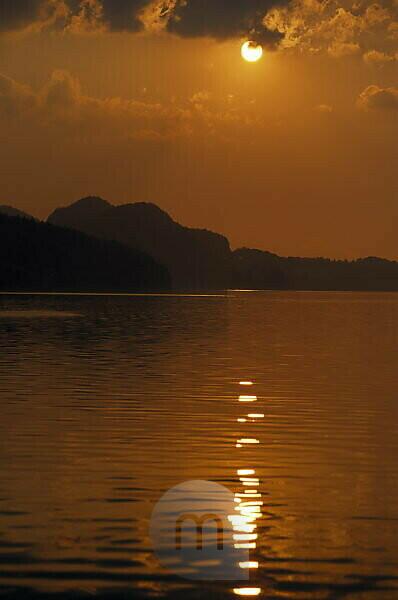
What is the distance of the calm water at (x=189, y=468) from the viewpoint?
1653 centimetres

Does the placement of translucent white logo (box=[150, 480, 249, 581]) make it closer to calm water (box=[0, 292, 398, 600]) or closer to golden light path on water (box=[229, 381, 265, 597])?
golden light path on water (box=[229, 381, 265, 597])

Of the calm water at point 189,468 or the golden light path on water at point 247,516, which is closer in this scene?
the calm water at point 189,468

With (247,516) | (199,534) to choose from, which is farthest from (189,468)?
(199,534)

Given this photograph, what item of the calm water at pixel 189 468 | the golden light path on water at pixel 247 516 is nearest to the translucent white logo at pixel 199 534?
the golden light path on water at pixel 247 516

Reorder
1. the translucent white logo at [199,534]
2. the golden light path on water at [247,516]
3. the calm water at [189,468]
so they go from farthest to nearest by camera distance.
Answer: the golden light path on water at [247,516] → the translucent white logo at [199,534] → the calm water at [189,468]

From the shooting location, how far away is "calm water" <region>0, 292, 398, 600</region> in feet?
54.2

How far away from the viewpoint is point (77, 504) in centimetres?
2161

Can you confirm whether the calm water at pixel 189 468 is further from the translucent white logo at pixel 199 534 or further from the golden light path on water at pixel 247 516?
the translucent white logo at pixel 199 534

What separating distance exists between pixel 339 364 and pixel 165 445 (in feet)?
120

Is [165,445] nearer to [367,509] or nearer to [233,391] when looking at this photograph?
[367,509]

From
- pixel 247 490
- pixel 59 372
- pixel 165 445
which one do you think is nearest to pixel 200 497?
pixel 247 490

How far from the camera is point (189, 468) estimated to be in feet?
85.5

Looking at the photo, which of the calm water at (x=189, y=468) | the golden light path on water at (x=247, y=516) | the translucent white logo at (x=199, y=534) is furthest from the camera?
the golden light path on water at (x=247, y=516)

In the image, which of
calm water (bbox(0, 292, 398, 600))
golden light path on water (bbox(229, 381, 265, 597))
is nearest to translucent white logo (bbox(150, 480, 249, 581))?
golden light path on water (bbox(229, 381, 265, 597))
